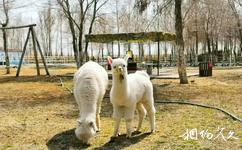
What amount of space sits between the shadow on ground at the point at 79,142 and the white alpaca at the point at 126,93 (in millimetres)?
176

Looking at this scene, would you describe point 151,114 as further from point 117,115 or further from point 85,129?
point 85,129

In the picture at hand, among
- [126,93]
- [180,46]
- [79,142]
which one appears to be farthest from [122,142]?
[180,46]

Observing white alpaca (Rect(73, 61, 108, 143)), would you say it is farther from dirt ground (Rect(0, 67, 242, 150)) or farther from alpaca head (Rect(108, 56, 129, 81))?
alpaca head (Rect(108, 56, 129, 81))

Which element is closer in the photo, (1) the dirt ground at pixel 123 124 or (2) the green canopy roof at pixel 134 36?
(1) the dirt ground at pixel 123 124

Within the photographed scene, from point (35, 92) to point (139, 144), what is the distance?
9.44 meters

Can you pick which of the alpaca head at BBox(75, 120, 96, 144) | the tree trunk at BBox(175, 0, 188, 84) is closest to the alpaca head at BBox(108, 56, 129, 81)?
the alpaca head at BBox(75, 120, 96, 144)

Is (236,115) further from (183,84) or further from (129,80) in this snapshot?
(183,84)

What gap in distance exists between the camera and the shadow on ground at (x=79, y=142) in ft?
23.2

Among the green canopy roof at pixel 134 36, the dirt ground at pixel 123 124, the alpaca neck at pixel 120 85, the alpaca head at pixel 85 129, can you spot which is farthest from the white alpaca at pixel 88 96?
the green canopy roof at pixel 134 36

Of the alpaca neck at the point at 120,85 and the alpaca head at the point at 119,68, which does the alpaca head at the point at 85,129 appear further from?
the alpaca head at the point at 119,68

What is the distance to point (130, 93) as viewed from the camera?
7379 millimetres

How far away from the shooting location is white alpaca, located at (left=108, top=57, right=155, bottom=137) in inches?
283

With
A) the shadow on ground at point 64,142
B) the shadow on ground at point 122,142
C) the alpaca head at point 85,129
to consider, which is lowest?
the shadow on ground at point 64,142

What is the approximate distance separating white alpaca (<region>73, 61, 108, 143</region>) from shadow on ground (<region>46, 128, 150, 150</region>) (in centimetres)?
30
